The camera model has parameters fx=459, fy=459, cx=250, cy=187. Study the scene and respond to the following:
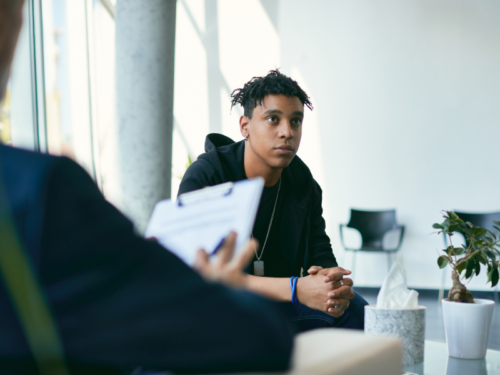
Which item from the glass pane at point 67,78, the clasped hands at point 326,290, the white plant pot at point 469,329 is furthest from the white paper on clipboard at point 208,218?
the glass pane at point 67,78

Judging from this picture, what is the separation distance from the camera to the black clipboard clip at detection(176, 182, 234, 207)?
2.64ft

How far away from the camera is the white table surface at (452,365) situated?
5.66ft

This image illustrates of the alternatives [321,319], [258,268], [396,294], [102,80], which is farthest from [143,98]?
[102,80]

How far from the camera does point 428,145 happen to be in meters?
5.40

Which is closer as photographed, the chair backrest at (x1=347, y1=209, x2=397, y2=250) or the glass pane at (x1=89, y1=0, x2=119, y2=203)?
the glass pane at (x1=89, y1=0, x2=119, y2=203)

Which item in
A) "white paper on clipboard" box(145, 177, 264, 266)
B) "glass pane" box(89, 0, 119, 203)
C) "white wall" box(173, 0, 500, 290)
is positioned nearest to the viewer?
"white paper on clipboard" box(145, 177, 264, 266)

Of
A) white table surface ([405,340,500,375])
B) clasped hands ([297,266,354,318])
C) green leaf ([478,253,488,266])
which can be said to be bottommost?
white table surface ([405,340,500,375])

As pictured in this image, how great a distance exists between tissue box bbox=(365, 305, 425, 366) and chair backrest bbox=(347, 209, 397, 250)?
3640 millimetres

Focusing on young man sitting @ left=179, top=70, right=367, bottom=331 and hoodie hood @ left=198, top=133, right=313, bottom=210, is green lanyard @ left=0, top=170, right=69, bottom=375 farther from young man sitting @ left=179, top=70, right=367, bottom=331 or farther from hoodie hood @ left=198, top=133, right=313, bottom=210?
hoodie hood @ left=198, top=133, right=313, bottom=210

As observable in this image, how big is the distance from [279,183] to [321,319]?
0.69 m

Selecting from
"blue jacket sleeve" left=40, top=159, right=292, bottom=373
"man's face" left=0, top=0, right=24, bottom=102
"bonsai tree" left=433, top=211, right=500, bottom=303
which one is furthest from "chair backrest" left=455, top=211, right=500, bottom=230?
"man's face" left=0, top=0, right=24, bottom=102

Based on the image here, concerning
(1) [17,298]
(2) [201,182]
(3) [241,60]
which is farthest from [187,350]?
(3) [241,60]

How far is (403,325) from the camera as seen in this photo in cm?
165

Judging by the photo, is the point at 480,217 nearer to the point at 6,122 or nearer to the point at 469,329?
the point at 469,329
